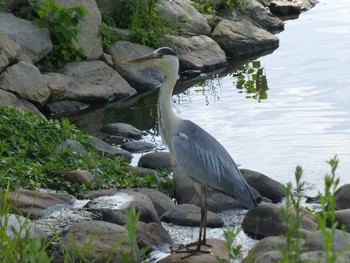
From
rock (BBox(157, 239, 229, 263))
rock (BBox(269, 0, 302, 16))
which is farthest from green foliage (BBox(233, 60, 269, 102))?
rock (BBox(157, 239, 229, 263))

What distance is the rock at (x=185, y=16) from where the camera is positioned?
14625mm

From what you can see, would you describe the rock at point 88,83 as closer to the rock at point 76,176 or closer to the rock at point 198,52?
the rock at point 198,52

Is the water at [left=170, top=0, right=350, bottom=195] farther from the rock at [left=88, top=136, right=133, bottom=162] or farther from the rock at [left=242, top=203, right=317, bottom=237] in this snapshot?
the rock at [left=242, top=203, right=317, bottom=237]

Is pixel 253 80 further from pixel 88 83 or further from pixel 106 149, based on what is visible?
pixel 106 149

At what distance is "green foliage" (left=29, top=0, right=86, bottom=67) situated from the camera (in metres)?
12.0

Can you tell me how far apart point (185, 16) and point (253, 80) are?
2008 millimetres

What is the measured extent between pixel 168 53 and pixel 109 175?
6.26 feet

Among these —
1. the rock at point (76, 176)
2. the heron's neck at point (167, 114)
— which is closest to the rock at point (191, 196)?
the rock at point (76, 176)

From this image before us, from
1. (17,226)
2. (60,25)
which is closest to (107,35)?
(60,25)

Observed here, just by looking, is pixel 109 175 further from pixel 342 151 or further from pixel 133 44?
Answer: pixel 133 44

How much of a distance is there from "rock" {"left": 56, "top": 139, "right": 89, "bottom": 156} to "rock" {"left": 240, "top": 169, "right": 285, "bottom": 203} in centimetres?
153

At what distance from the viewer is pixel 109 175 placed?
8.35 m

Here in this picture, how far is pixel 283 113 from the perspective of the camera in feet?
37.5

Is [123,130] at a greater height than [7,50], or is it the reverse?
[7,50]
